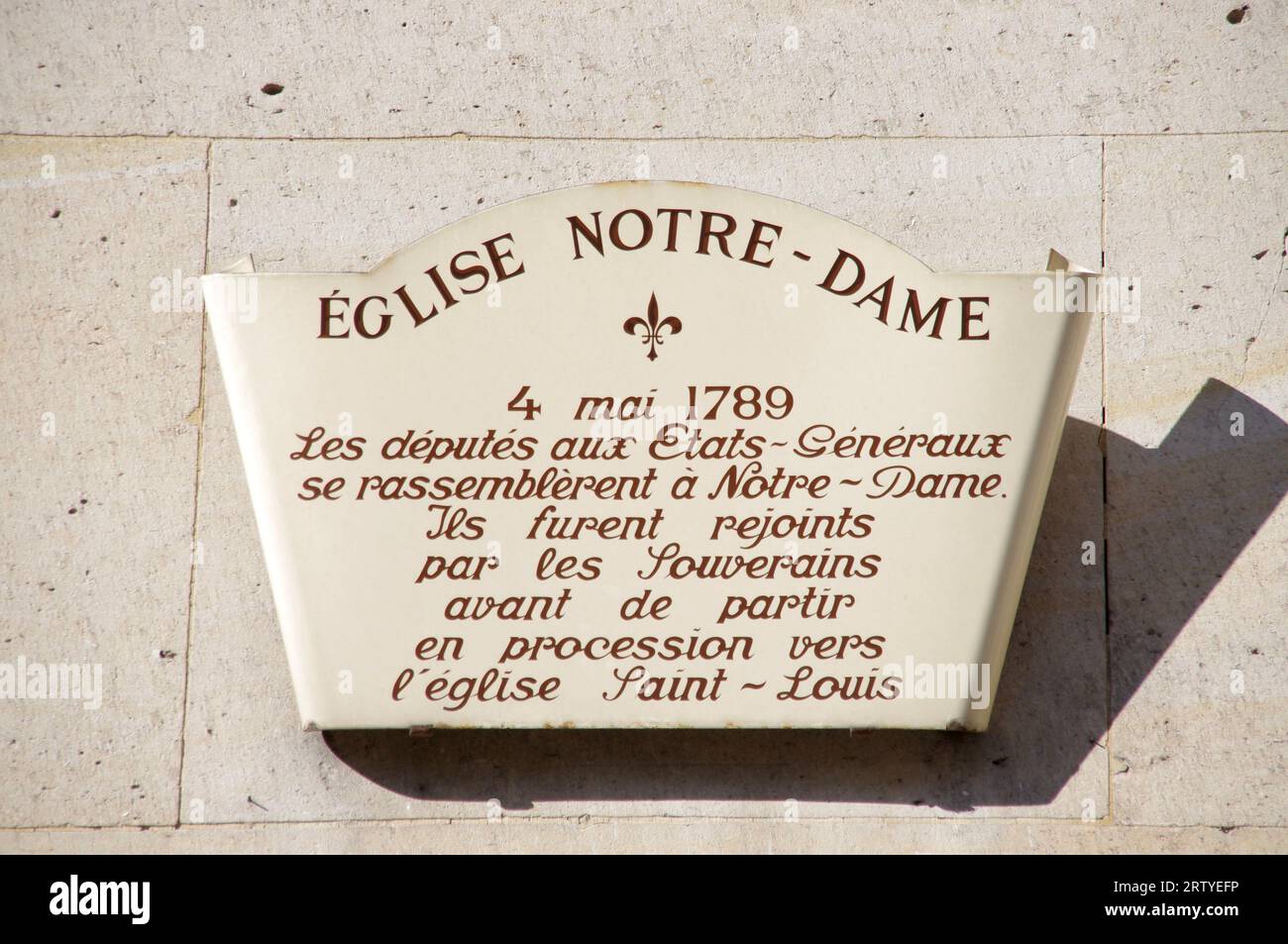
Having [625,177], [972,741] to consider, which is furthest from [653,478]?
[972,741]

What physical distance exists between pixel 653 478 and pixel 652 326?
0.38 metres

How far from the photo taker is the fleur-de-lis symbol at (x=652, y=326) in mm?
3266

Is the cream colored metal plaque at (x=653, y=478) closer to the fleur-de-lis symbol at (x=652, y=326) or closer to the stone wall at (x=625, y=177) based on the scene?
the fleur-de-lis symbol at (x=652, y=326)

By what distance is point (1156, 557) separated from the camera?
3.50 m

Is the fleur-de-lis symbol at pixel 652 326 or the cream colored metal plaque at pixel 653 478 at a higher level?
the fleur-de-lis symbol at pixel 652 326

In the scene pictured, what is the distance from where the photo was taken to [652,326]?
3.27 meters

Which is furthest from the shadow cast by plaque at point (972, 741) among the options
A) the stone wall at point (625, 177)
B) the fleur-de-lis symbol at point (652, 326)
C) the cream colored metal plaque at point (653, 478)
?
the fleur-de-lis symbol at point (652, 326)

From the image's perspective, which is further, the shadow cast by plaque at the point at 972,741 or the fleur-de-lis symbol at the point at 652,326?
the shadow cast by plaque at the point at 972,741

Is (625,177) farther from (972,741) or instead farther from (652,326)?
(972,741)

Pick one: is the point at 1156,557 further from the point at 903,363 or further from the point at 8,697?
the point at 8,697

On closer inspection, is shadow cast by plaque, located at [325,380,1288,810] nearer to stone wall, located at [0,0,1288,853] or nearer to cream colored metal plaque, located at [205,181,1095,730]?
stone wall, located at [0,0,1288,853]

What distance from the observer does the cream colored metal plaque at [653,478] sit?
10.6 feet

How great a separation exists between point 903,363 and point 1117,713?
3.52ft
